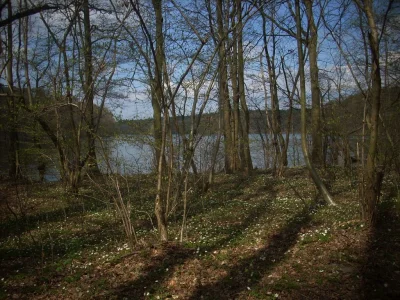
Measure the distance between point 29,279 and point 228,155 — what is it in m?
14.1

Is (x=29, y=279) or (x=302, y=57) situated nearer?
(x=29, y=279)

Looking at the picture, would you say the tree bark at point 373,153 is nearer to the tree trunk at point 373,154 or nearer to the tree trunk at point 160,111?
the tree trunk at point 373,154

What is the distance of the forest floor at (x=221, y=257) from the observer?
16.6ft

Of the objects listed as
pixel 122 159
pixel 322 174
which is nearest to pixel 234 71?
pixel 322 174

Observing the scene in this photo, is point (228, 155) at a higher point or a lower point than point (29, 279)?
higher

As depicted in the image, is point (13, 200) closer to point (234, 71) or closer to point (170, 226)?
point (170, 226)

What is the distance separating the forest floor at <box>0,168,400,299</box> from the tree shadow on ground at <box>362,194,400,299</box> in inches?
0.6

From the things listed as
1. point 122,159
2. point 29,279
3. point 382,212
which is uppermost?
point 122,159

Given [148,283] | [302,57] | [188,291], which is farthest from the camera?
[302,57]

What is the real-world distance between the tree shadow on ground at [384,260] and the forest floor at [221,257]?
0.05 ft

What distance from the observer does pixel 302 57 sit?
992 centimetres

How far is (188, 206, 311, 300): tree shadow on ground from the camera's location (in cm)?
506

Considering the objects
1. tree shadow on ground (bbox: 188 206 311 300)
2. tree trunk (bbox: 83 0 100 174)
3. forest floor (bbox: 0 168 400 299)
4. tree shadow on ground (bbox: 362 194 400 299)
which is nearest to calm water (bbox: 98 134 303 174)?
tree trunk (bbox: 83 0 100 174)

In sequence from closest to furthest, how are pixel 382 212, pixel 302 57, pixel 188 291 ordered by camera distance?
pixel 188 291 → pixel 382 212 → pixel 302 57
